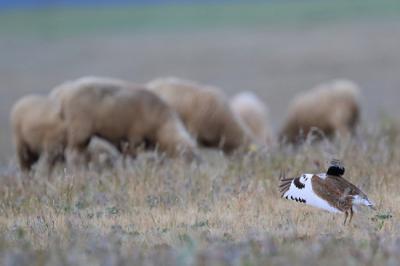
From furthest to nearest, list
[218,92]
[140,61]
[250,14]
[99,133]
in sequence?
[250,14] → [140,61] → [218,92] → [99,133]

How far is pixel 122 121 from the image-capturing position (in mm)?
15258

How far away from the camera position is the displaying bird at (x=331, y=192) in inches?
325

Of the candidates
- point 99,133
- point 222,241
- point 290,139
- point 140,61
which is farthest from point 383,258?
point 140,61

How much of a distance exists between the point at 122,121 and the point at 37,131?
143 cm

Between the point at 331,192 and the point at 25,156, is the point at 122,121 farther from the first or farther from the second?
the point at 331,192

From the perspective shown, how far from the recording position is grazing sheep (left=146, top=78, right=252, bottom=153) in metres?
16.8

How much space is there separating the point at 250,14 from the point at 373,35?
24.6m

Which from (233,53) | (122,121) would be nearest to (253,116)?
(122,121)

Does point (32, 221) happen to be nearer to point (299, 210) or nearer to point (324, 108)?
point (299, 210)

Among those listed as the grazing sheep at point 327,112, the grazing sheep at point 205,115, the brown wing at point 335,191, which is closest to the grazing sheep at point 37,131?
the grazing sheep at point 205,115

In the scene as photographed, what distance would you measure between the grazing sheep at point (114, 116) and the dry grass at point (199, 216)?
8.80 ft

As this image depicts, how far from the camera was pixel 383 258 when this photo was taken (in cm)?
681

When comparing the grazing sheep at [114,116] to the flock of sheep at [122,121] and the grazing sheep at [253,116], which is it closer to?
the flock of sheep at [122,121]

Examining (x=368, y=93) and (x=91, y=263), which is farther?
(x=368, y=93)
